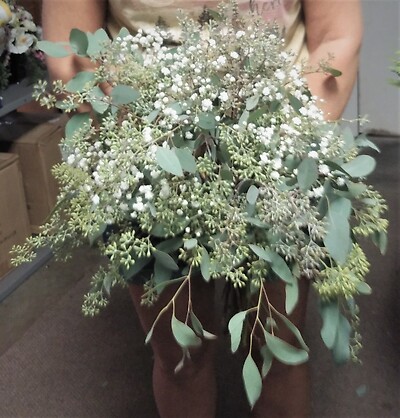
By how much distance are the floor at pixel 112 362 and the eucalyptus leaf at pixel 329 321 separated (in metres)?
0.72

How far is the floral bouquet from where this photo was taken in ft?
2.59

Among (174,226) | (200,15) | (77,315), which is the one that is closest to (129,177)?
(174,226)

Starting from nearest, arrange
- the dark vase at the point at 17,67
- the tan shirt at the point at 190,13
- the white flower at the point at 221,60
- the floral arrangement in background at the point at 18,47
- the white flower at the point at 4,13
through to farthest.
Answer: the white flower at the point at 221,60 < the tan shirt at the point at 190,13 < the white flower at the point at 4,13 < the floral arrangement in background at the point at 18,47 < the dark vase at the point at 17,67

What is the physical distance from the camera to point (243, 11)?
103cm

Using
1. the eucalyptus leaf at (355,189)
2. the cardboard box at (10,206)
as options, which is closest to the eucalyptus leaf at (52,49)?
the eucalyptus leaf at (355,189)

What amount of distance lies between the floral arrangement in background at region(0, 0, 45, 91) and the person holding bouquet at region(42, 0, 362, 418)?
0.93m

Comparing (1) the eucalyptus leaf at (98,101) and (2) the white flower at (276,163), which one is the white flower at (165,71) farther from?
(2) the white flower at (276,163)

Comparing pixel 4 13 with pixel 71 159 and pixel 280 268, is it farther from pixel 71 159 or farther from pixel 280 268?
pixel 280 268

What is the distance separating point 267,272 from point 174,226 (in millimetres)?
140

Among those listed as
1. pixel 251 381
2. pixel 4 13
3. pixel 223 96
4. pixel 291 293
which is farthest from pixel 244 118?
pixel 4 13

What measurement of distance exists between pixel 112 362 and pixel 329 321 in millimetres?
1002

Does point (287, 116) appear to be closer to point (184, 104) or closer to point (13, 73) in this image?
point (184, 104)

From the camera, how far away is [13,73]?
2168 mm

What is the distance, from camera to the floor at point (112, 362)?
154 cm
